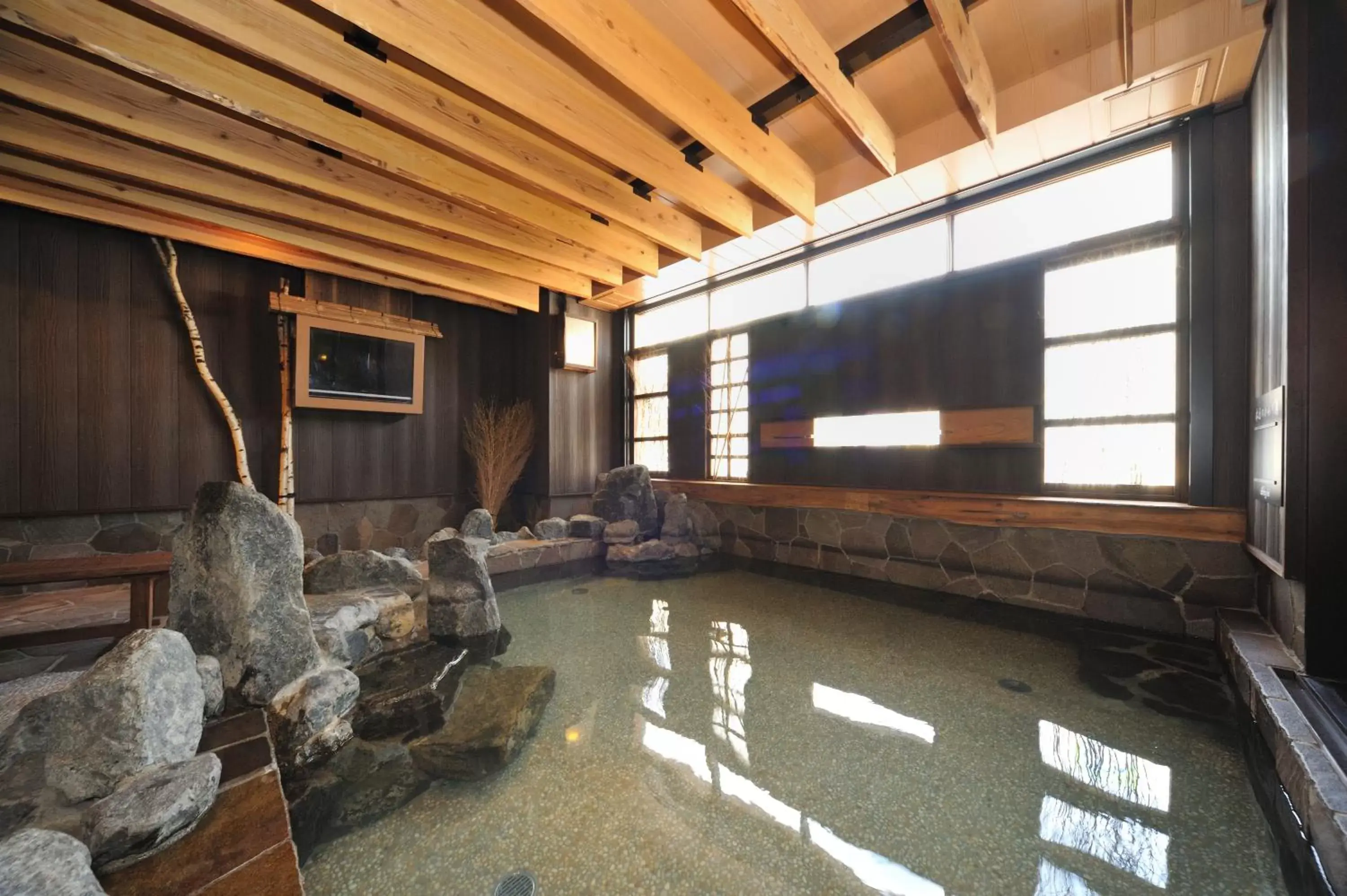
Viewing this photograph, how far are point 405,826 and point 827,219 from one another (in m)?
5.06

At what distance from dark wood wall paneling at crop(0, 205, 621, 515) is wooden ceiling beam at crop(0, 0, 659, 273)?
2813 millimetres

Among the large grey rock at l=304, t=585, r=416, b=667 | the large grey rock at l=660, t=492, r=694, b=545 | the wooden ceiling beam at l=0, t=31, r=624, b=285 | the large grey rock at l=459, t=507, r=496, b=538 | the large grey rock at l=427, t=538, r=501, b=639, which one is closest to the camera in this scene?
the wooden ceiling beam at l=0, t=31, r=624, b=285

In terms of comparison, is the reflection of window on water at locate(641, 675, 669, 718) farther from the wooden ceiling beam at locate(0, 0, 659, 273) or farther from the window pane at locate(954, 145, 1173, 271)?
the window pane at locate(954, 145, 1173, 271)

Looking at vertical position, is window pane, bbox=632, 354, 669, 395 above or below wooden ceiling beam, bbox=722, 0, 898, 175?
below

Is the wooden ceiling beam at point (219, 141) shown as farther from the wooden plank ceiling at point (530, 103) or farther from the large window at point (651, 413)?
the large window at point (651, 413)

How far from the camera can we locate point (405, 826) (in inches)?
56.5

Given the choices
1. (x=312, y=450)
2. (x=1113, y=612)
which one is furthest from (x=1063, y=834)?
(x=312, y=450)

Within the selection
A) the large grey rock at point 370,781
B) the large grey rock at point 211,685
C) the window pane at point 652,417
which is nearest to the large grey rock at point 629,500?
the window pane at point 652,417

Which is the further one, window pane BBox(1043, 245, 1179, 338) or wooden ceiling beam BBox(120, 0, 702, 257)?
window pane BBox(1043, 245, 1179, 338)

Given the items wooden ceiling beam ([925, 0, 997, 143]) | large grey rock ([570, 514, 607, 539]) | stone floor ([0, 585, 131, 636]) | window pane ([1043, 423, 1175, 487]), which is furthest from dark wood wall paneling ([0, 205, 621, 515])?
window pane ([1043, 423, 1175, 487])

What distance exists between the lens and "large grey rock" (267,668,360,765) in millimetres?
1791

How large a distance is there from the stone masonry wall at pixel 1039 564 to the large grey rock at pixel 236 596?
4.16m

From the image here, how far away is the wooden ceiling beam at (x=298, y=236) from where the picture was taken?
3195 mm

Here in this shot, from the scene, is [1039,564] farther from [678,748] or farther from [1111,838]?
[678,748]
